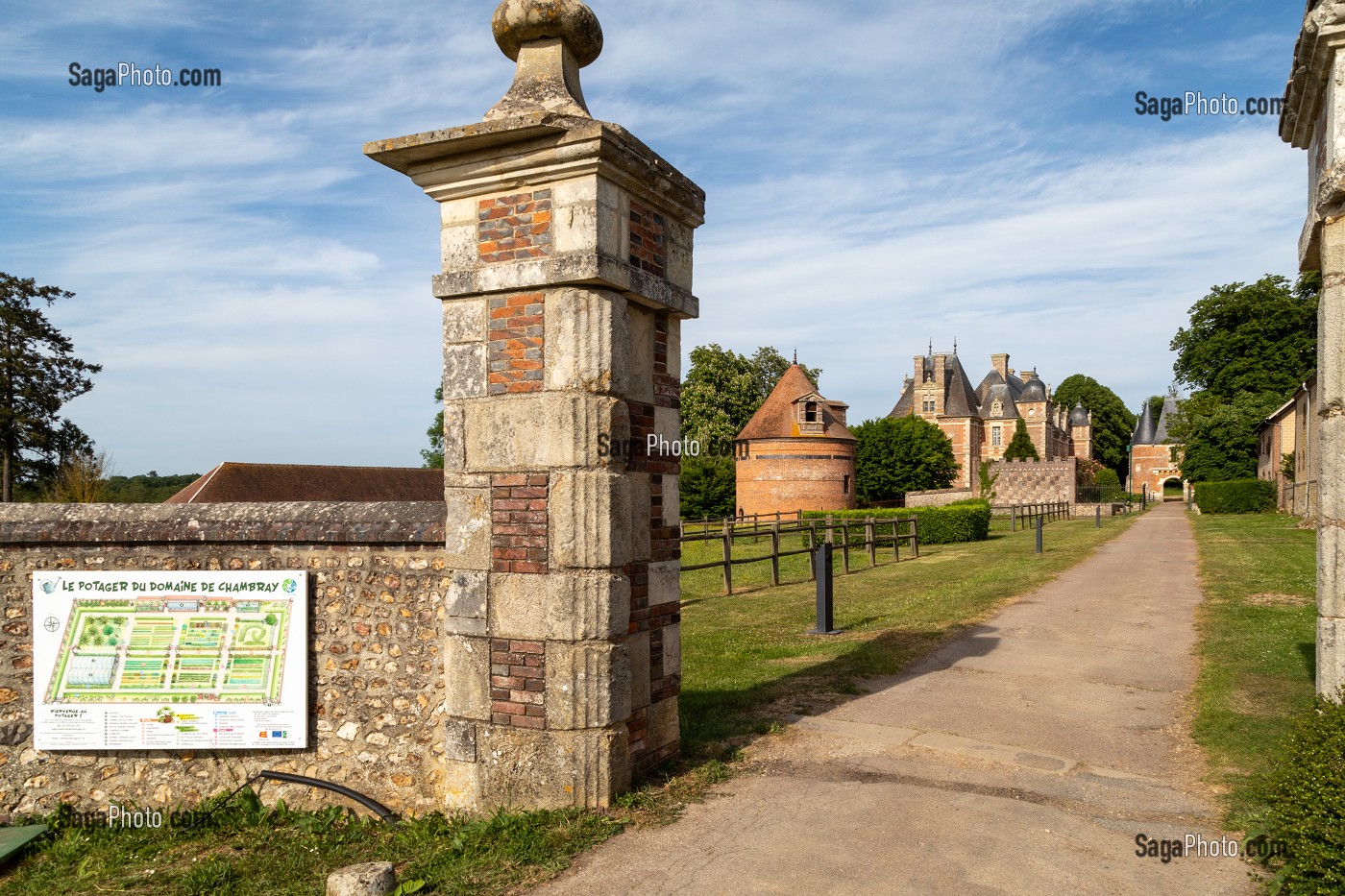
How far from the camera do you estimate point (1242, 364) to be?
43.2 m

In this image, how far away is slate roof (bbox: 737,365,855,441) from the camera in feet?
129

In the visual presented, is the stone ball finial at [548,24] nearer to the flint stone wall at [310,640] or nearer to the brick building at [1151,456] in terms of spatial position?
the flint stone wall at [310,640]

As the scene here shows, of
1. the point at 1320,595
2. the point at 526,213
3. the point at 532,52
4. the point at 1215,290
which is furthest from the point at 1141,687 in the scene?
the point at 1215,290

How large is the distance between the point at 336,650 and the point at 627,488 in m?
2.02

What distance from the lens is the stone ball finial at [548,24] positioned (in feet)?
16.6

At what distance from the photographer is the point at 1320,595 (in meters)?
4.70

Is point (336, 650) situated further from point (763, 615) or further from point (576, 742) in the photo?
point (763, 615)

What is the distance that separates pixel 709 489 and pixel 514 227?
40099mm

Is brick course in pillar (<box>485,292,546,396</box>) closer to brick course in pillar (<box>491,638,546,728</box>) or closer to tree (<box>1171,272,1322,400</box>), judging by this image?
brick course in pillar (<box>491,638,546,728</box>)

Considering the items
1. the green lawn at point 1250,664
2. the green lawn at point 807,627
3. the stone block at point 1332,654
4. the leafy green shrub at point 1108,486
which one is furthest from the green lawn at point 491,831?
the leafy green shrub at point 1108,486

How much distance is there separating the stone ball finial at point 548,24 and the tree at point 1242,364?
146 ft

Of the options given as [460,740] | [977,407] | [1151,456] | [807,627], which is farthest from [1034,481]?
[460,740]

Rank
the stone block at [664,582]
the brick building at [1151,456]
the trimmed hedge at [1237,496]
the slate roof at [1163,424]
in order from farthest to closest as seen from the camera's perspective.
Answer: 1. the slate roof at [1163,424]
2. the brick building at [1151,456]
3. the trimmed hedge at [1237,496]
4. the stone block at [664,582]

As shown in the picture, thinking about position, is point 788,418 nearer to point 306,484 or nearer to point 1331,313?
point 306,484
